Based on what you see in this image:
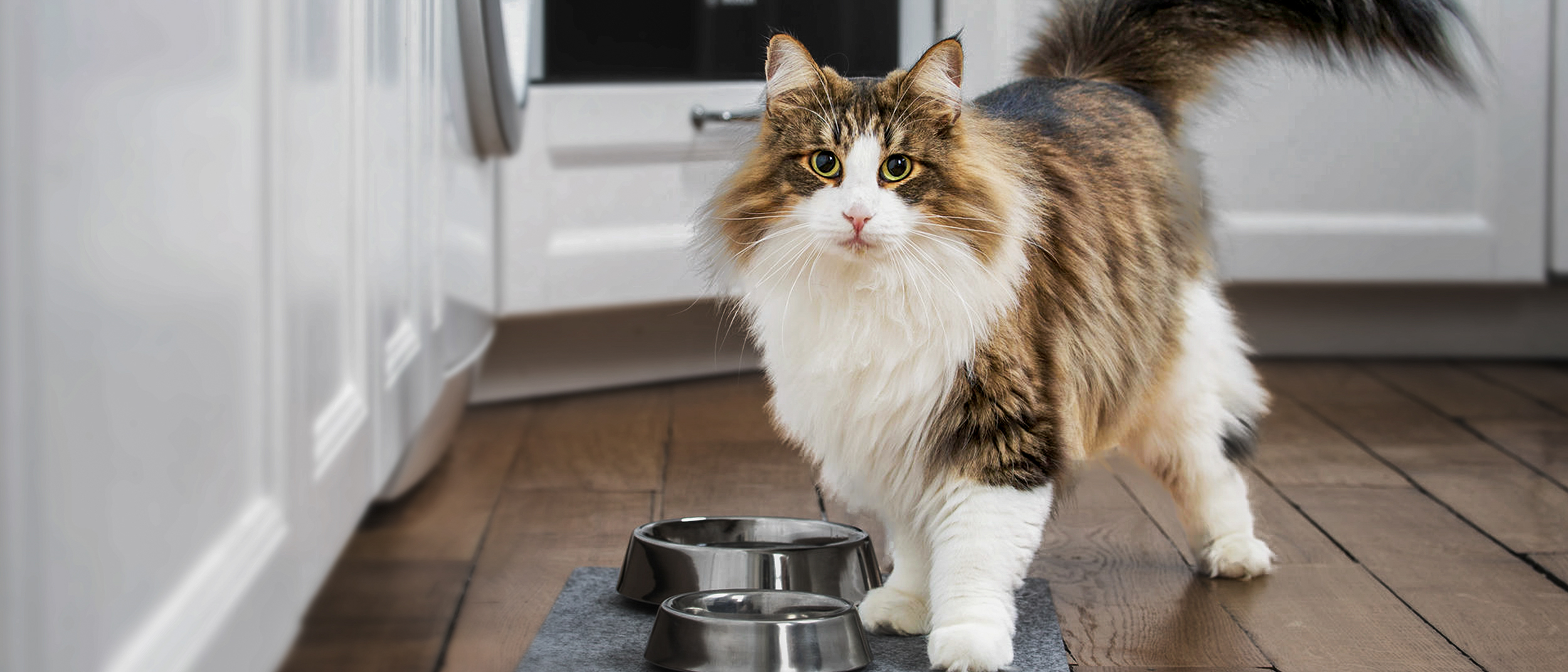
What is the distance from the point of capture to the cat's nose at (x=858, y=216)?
45.8 inches

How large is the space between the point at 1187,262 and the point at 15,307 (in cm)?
134

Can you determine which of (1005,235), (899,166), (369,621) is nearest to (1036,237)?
(1005,235)

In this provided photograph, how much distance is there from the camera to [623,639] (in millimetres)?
1310

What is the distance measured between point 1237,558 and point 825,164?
690 mm

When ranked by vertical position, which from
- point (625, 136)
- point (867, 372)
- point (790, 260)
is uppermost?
point (625, 136)

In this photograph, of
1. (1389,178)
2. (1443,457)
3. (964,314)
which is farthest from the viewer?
(1389,178)

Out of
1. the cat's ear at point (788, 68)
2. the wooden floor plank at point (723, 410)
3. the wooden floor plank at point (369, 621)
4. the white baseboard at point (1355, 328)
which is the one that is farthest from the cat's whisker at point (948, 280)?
the white baseboard at point (1355, 328)

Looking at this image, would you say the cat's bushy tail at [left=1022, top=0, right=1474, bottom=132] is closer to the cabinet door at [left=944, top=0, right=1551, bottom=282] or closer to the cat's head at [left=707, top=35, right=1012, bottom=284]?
the cat's head at [left=707, top=35, right=1012, bottom=284]

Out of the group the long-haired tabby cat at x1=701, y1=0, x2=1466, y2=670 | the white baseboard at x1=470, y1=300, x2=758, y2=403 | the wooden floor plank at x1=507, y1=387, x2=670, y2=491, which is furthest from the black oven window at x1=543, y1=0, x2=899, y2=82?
the long-haired tabby cat at x1=701, y1=0, x2=1466, y2=670

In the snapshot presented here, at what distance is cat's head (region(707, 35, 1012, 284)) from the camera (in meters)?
1.19

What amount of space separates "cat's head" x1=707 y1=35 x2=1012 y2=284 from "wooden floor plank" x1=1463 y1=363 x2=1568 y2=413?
6.06 feet

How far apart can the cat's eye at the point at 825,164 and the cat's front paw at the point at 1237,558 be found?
671mm

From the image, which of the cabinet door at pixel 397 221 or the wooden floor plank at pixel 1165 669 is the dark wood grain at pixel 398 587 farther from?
the wooden floor plank at pixel 1165 669

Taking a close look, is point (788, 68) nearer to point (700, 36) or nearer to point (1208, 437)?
point (1208, 437)
